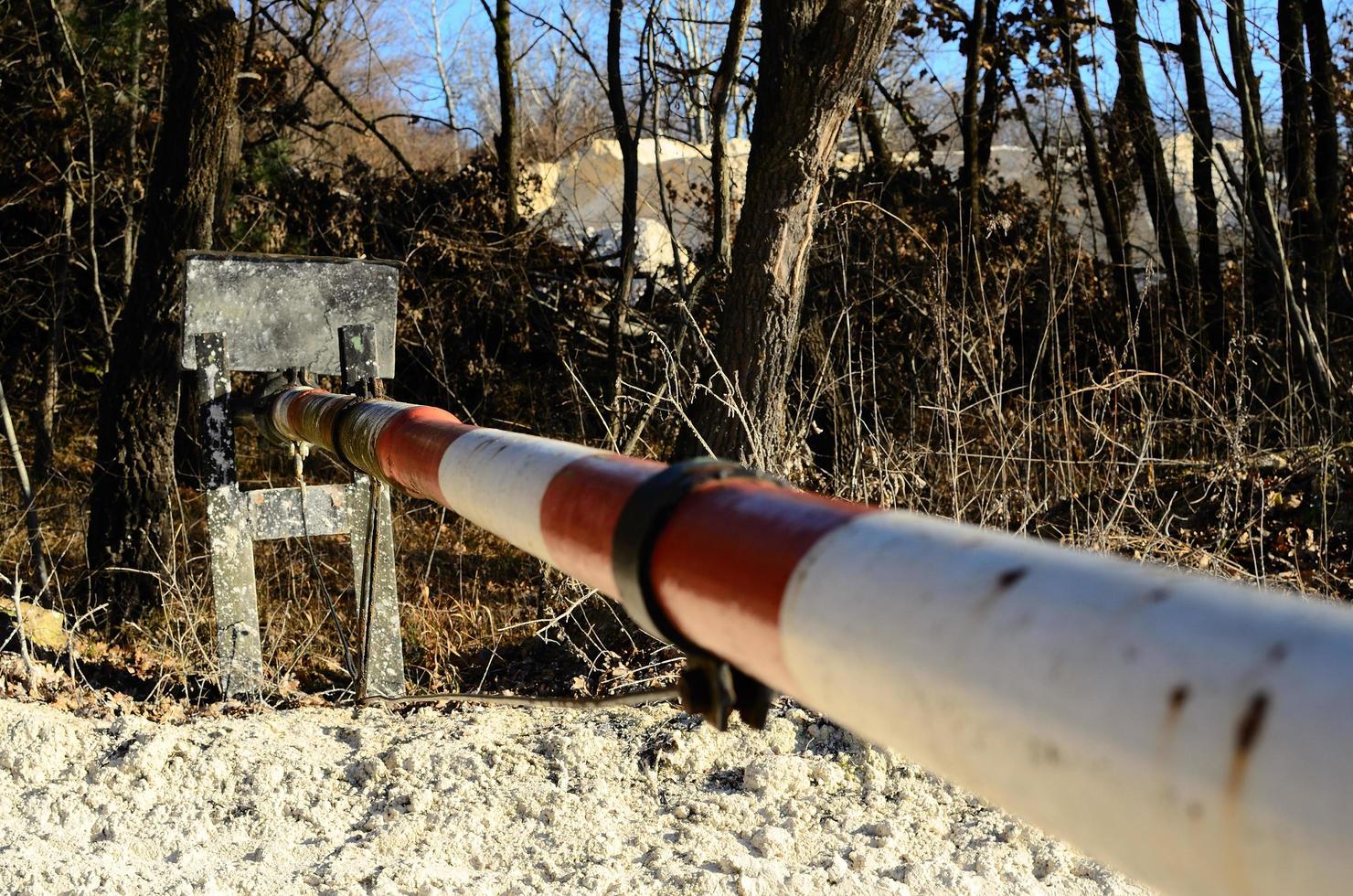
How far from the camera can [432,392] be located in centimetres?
852

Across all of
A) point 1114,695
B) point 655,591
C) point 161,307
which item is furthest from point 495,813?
point 161,307

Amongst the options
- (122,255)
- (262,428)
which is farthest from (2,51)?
(262,428)

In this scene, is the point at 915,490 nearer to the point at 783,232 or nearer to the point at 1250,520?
the point at 783,232

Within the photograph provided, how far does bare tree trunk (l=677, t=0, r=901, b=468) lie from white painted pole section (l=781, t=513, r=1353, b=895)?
3.63 metres

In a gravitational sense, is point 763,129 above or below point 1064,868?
above

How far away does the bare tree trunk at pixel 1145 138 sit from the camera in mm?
7926

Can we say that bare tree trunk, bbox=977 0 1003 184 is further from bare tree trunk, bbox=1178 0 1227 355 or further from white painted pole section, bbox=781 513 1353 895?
white painted pole section, bbox=781 513 1353 895

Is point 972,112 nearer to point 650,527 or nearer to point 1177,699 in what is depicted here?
point 650,527

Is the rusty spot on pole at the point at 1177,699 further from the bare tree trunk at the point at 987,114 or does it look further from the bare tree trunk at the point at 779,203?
the bare tree trunk at the point at 987,114

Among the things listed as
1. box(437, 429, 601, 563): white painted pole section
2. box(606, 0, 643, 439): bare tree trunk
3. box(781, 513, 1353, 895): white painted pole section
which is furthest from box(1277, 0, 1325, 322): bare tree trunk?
box(781, 513, 1353, 895): white painted pole section

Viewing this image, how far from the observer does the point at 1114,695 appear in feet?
1.76

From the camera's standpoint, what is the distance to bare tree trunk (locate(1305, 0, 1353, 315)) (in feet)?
24.7

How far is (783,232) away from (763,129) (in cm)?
41

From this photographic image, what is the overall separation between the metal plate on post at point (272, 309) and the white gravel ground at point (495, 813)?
1.17 metres
